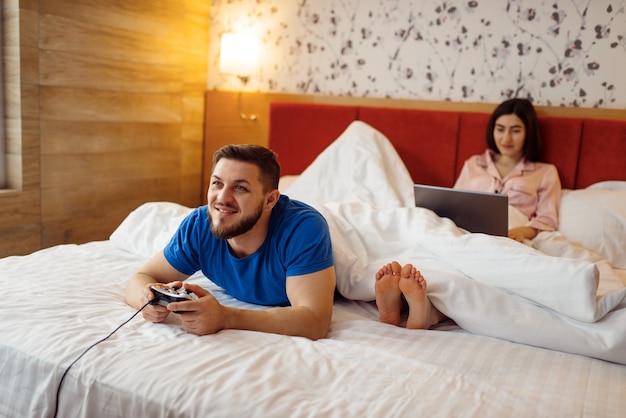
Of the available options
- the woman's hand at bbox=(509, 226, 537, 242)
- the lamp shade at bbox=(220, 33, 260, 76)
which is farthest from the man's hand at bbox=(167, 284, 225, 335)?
the lamp shade at bbox=(220, 33, 260, 76)

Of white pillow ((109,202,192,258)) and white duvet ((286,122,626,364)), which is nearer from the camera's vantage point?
white duvet ((286,122,626,364))

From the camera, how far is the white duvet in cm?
152

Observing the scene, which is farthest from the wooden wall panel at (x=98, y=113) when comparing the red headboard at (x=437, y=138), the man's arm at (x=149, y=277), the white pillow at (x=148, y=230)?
the man's arm at (x=149, y=277)

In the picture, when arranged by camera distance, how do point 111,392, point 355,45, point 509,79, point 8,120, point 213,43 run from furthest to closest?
point 213,43 < point 355,45 < point 509,79 < point 8,120 < point 111,392

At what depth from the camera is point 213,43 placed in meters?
3.84

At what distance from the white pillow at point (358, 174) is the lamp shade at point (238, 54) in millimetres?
857

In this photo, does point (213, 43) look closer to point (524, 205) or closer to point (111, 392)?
point (524, 205)

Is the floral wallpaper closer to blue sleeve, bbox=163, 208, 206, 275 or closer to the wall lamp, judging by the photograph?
the wall lamp

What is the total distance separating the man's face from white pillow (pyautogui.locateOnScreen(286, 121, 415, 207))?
1.09 m

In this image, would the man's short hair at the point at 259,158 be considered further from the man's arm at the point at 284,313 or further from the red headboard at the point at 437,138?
the red headboard at the point at 437,138

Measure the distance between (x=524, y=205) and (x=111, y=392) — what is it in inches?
80.6

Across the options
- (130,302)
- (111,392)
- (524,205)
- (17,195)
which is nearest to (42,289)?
(130,302)

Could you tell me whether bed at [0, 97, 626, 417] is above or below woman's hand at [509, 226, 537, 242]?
below

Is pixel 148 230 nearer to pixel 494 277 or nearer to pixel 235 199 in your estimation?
pixel 235 199
